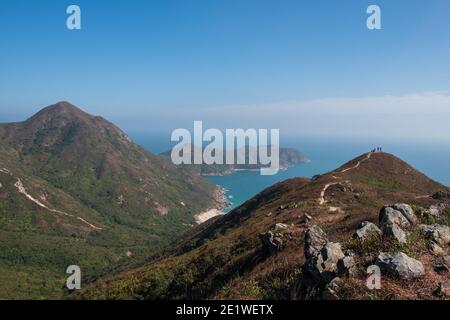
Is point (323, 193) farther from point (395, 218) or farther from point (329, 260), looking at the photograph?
point (329, 260)

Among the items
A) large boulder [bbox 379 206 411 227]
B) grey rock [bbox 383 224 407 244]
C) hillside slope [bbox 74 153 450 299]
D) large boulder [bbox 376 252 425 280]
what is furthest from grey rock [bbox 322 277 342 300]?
large boulder [bbox 379 206 411 227]

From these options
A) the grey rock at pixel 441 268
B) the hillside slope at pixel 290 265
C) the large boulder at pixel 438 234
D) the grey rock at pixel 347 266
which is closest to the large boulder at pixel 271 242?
the hillside slope at pixel 290 265

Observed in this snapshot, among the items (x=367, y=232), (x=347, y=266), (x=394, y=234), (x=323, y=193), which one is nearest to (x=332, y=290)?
(x=347, y=266)

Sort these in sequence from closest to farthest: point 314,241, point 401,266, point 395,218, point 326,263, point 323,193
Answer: point 401,266
point 326,263
point 314,241
point 395,218
point 323,193
